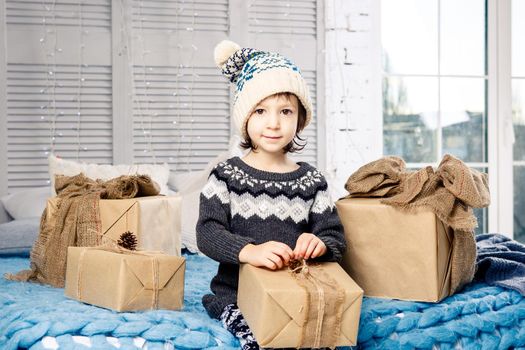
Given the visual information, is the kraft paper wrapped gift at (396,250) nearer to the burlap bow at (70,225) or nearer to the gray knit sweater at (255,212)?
the gray knit sweater at (255,212)

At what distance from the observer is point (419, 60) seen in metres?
3.81

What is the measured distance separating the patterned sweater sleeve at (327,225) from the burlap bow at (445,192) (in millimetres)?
106

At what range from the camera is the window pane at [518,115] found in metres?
3.93

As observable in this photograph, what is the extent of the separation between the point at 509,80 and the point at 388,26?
777 millimetres

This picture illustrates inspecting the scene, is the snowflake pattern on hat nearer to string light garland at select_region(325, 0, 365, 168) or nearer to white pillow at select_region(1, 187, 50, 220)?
white pillow at select_region(1, 187, 50, 220)

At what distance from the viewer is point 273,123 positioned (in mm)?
1508

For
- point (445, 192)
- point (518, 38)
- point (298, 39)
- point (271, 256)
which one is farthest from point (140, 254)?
point (518, 38)

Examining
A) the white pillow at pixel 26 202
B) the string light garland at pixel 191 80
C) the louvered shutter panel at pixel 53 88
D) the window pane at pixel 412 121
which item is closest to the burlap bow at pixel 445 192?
the white pillow at pixel 26 202

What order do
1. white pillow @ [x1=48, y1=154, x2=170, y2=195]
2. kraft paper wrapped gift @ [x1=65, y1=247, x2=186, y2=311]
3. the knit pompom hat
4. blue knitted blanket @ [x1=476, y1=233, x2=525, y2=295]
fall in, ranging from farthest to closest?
white pillow @ [x1=48, y1=154, x2=170, y2=195] < blue knitted blanket @ [x1=476, y1=233, x2=525, y2=295] < the knit pompom hat < kraft paper wrapped gift @ [x1=65, y1=247, x2=186, y2=311]

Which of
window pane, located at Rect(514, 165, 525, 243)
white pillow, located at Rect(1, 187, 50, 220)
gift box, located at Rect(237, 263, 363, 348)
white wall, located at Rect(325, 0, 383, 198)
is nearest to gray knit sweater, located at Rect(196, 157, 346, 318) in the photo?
gift box, located at Rect(237, 263, 363, 348)

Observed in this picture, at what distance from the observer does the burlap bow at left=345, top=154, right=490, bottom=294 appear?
4.80 ft

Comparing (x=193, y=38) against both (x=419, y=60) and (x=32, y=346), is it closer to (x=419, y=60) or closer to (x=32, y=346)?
(x=419, y=60)

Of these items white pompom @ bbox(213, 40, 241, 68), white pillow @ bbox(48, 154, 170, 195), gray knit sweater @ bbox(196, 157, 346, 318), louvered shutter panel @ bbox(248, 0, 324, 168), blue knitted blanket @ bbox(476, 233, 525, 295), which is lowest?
blue knitted blanket @ bbox(476, 233, 525, 295)

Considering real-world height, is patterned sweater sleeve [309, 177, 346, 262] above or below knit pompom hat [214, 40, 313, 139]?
below
